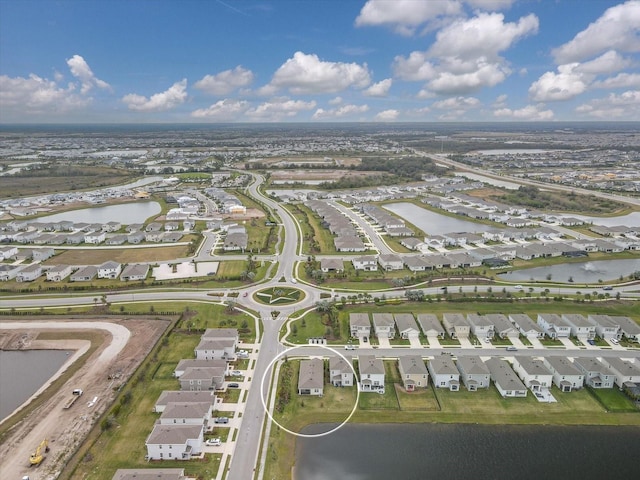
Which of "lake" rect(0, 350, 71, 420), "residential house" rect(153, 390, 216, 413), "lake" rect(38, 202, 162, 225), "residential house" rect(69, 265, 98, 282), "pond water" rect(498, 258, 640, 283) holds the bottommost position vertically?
"lake" rect(38, 202, 162, 225)

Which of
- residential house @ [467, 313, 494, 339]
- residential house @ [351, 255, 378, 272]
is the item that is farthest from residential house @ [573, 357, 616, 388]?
residential house @ [351, 255, 378, 272]

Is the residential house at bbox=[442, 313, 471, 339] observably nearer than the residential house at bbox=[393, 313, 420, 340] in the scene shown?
No

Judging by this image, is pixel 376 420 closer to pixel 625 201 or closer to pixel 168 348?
pixel 168 348

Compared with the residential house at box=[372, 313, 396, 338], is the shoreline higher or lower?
lower

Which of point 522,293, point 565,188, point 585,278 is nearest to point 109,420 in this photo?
point 522,293

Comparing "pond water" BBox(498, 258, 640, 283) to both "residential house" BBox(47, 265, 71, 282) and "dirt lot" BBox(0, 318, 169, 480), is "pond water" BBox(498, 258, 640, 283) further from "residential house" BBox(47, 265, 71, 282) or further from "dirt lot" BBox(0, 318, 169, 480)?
"residential house" BBox(47, 265, 71, 282)

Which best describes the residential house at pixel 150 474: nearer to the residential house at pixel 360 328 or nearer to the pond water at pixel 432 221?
the residential house at pixel 360 328

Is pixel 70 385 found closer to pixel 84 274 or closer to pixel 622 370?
pixel 84 274
